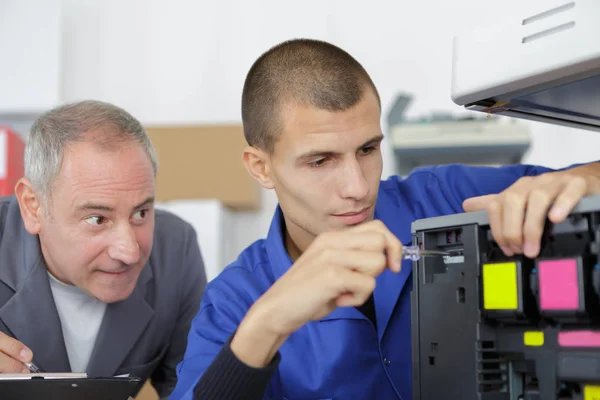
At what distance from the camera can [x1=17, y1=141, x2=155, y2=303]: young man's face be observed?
1319 millimetres

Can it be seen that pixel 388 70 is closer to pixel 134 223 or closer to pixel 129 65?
pixel 129 65

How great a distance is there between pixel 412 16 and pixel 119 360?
2.07 meters

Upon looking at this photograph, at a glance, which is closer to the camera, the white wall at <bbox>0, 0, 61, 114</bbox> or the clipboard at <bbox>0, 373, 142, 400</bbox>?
the clipboard at <bbox>0, 373, 142, 400</bbox>

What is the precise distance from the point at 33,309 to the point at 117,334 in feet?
0.58

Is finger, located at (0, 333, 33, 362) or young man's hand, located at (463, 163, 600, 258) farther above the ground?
young man's hand, located at (463, 163, 600, 258)

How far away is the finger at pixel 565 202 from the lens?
59 cm

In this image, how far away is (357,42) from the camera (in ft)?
9.80

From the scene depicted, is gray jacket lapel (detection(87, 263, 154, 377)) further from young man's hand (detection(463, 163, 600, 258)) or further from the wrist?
young man's hand (detection(463, 163, 600, 258))

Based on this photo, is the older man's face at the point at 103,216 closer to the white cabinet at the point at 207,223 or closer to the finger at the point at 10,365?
the finger at the point at 10,365

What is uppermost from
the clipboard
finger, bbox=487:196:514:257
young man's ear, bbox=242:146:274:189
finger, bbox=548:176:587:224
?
young man's ear, bbox=242:146:274:189

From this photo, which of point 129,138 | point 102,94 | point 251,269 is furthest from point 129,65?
point 251,269

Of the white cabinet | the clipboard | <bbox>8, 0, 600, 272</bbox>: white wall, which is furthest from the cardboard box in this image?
the clipboard

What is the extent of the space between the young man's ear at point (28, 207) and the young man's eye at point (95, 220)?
16 cm

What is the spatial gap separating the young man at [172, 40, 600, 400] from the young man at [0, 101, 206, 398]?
274 mm
